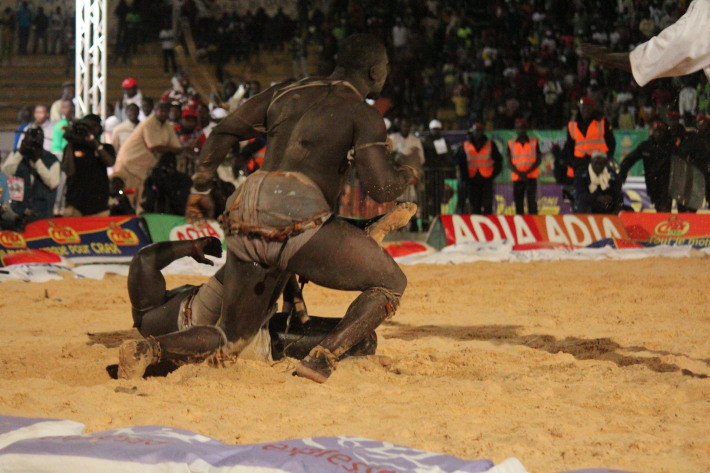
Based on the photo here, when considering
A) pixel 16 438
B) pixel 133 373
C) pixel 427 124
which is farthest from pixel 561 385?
pixel 427 124

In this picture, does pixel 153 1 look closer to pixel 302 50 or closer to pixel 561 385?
pixel 302 50

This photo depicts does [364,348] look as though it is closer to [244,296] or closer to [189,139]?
[244,296]

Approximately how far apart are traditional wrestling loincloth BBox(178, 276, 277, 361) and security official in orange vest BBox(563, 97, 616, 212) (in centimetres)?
955

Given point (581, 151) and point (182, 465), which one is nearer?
point (182, 465)

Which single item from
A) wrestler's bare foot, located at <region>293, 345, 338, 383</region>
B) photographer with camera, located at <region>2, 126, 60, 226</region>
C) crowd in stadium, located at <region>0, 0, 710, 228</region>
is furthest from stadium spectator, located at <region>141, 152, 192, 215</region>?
wrestler's bare foot, located at <region>293, 345, 338, 383</region>

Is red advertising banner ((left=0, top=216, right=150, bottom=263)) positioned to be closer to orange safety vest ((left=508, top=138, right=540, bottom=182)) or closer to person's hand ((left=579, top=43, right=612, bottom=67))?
orange safety vest ((left=508, top=138, right=540, bottom=182))

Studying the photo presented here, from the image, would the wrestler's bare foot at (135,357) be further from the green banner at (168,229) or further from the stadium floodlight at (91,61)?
the stadium floodlight at (91,61)

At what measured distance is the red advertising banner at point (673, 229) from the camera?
504 inches

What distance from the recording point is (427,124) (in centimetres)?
2220

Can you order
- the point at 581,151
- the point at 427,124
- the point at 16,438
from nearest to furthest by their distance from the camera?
the point at 16,438
the point at 581,151
the point at 427,124

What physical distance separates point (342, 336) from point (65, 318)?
3623mm

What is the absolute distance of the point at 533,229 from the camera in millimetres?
12992

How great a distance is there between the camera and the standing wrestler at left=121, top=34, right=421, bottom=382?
5.10 metres

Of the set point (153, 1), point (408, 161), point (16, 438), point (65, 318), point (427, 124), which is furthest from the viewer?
point (153, 1)
